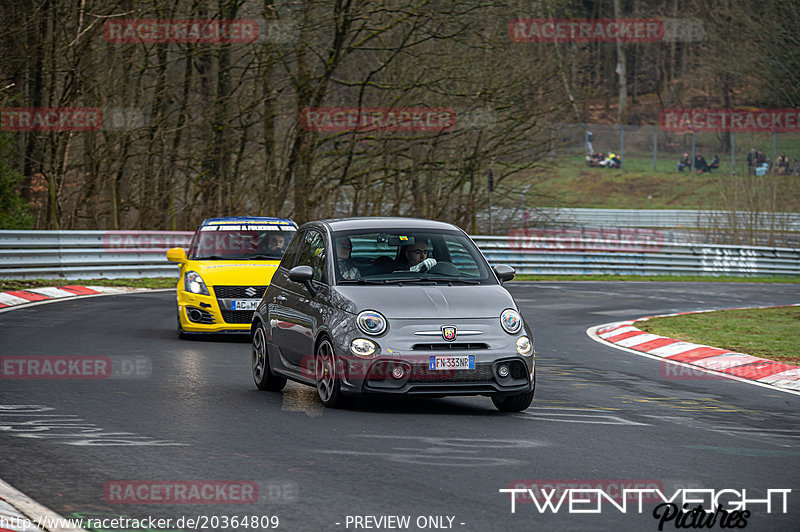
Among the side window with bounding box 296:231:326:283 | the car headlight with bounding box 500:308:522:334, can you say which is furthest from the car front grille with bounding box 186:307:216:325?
the car headlight with bounding box 500:308:522:334

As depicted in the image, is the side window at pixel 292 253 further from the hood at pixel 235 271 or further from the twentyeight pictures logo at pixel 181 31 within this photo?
the twentyeight pictures logo at pixel 181 31

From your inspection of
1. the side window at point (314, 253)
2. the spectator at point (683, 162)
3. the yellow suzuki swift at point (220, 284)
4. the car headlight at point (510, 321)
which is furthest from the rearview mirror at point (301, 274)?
the spectator at point (683, 162)

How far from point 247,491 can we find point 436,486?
1.06m

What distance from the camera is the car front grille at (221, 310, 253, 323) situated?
599 inches

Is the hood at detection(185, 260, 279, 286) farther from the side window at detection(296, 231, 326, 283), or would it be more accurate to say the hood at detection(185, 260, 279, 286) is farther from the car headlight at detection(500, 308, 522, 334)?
the car headlight at detection(500, 308, 522, 334)

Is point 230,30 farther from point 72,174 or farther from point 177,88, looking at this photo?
point 72,174

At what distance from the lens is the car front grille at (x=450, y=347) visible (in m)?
9.39

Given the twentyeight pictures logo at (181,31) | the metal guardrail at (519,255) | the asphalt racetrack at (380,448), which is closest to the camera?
the asphalt racetrack at (380,448)

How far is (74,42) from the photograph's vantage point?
91.0 feet

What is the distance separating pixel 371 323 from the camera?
9461 millimetres

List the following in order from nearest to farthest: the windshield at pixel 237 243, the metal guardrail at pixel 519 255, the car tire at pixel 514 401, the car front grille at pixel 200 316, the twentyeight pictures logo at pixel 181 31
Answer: the car tire at pixel 514 401, the car front grille at pixel 200 316, the windshield at pixel 237 243, the metal guardrail at pixel 519 255, the twentyeight pictures logo at pixel 181 31

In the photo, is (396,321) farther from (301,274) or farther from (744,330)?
(744,330)

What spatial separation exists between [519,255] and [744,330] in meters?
16.4

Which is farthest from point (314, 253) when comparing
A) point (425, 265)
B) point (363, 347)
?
point (363, 347)
